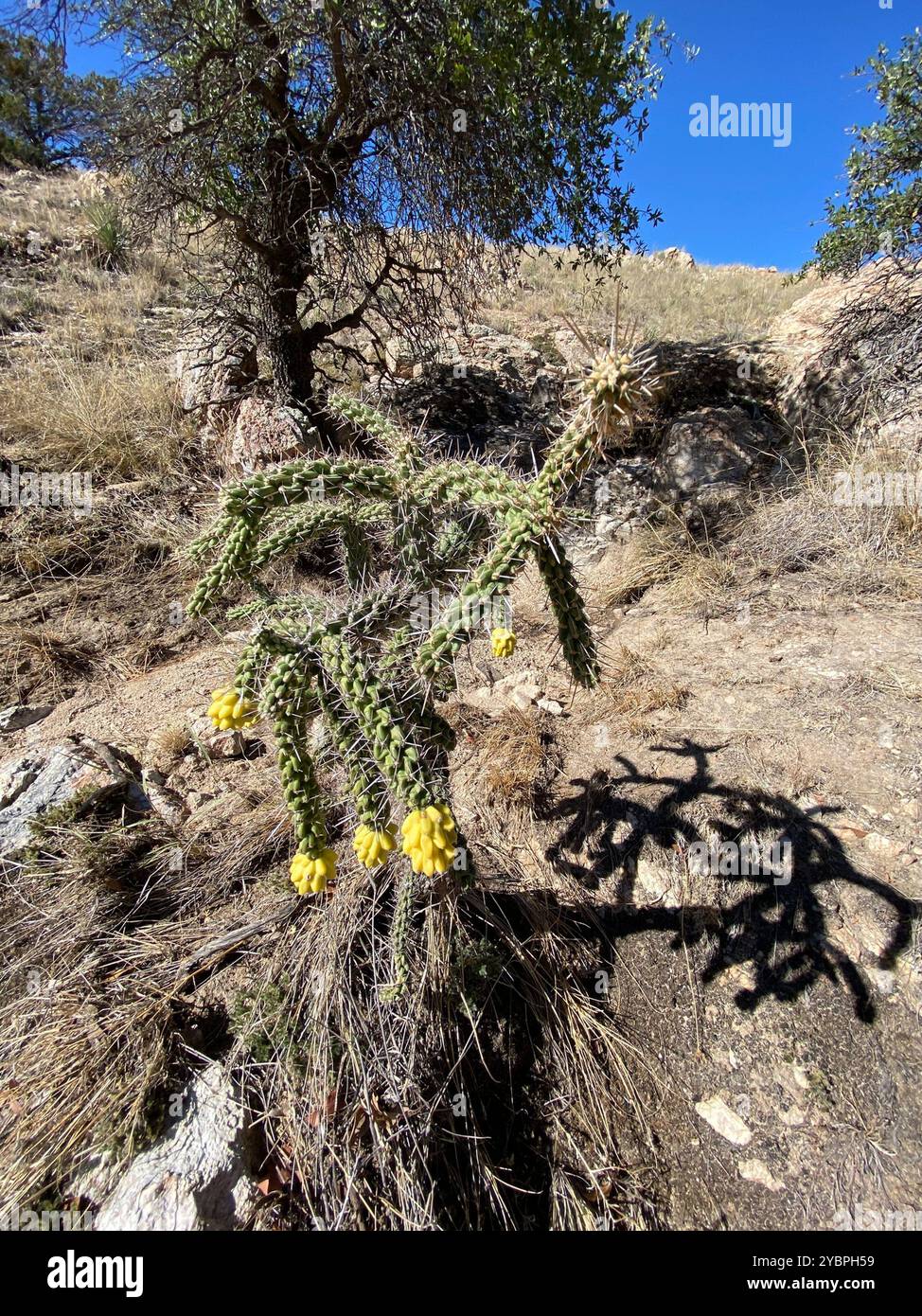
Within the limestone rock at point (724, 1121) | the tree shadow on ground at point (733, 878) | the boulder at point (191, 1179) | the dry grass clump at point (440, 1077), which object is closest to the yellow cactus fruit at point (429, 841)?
the dry grass clump at point (440, 1077)

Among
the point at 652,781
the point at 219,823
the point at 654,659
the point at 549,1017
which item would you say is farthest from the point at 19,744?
the point at 654,659

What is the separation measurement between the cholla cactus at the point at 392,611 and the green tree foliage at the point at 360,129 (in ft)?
10.9

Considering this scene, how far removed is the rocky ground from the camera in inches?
79.1

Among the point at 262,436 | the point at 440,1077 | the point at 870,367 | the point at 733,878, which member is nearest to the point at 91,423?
the point at 262,436

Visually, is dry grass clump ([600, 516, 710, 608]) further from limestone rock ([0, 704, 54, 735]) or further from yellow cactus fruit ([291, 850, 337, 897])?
limestone rock ([0, 704, 54, 735])

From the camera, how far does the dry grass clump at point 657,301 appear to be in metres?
7.83

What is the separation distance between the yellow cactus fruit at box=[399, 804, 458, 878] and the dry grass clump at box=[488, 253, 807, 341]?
6421 millimetres

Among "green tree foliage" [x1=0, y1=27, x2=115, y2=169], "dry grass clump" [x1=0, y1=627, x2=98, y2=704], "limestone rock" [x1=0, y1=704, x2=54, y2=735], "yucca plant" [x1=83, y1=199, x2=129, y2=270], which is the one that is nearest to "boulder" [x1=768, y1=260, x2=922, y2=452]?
"dry grass clump" [x1=0, y1=627, x2=98, y2=704]

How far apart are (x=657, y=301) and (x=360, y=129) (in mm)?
6959

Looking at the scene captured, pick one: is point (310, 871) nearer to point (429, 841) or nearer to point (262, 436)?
point (429, 841)

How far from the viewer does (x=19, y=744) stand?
344cm

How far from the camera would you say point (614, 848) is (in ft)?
9.02

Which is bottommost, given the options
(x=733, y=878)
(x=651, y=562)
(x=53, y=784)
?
(x=733, y=878)
